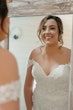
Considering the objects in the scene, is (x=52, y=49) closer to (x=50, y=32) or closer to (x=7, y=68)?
(x=50, y=32)

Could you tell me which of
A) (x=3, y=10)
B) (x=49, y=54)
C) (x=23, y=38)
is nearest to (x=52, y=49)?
(x=49, y=54)

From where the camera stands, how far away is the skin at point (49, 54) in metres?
1.09

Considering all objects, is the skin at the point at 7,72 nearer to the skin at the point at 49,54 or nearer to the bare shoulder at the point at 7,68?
the bare shoulder at the point at 7,68

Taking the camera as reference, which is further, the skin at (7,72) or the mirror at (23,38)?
the mirror at (23,38)

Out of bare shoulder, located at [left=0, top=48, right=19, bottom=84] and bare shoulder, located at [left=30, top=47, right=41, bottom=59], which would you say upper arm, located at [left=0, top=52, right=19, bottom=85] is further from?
bare shoulder, located at [left=30, top=47, right=41, bottom=59]

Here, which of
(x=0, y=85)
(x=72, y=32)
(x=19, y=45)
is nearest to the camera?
(x=0, y=85)

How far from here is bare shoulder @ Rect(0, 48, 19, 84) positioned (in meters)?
0.64

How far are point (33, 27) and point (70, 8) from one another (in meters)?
0.19

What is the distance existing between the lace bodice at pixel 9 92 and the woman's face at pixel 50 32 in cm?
44

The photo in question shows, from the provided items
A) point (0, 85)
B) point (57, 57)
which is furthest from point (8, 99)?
point (57, 57)

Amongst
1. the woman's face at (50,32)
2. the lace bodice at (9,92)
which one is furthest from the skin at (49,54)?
the lace bodice at (9,92)

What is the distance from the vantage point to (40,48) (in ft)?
3.73

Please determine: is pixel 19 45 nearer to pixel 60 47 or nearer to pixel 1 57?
pixel 60 47

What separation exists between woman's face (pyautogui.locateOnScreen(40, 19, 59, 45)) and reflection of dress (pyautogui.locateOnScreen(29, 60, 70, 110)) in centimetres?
11
